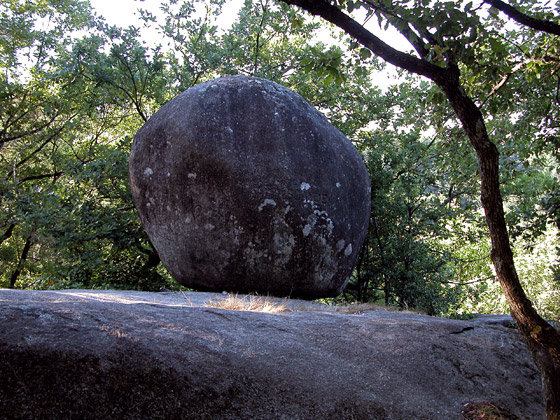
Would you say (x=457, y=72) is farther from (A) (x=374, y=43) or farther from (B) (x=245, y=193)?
(B) (x=245, y=193)

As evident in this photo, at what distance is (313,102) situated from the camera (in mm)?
12258

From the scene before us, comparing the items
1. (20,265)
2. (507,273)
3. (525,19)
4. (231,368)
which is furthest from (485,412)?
(20,265)

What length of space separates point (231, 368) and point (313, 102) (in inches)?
417

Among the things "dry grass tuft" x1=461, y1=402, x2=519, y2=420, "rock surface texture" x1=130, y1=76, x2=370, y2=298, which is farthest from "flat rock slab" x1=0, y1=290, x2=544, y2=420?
"rock surface texture" x1=130, y1=76, x2=370, y2=298

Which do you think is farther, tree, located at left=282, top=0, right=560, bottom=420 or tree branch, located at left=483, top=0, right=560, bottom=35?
tree branch, located at left=483, top=0, right=560, bottom=35

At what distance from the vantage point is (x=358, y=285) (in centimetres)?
891

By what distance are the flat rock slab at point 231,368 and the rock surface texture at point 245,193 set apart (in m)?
2.25

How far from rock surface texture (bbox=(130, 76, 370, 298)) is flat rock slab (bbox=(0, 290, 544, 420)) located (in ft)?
7.39

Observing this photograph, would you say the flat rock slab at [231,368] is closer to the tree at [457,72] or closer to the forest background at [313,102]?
the tree at [457,72]

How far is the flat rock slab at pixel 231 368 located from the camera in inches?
80.4

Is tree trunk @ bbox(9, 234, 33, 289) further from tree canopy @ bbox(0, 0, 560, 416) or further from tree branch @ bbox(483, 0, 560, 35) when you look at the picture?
tree branch @ bbox(483, 0, 560, 35)

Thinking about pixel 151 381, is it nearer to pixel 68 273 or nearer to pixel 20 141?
pixel 68 273

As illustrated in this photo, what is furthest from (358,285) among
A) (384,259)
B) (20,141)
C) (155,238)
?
(20,141)

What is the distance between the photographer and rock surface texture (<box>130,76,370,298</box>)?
5.71 m
